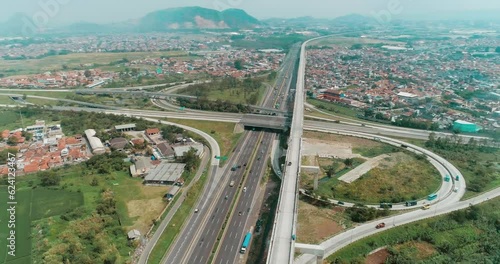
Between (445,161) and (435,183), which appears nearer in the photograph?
(435,183)

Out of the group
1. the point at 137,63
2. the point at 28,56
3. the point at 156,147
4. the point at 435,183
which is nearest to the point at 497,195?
the point at 435,183

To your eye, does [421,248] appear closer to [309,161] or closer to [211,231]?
[309,161]

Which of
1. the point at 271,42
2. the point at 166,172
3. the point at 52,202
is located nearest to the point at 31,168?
the point at 52,202

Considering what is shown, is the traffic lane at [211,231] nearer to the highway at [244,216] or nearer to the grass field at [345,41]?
the highway at [244,216]

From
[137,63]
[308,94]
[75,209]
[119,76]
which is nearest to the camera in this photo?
[75,209]

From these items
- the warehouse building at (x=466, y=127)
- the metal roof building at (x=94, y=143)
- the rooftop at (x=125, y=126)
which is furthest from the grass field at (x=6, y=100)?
the warehouse building at (x=466, y=127)

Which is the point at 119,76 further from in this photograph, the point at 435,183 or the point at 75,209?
the point at 435,183

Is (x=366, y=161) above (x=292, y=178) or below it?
below
